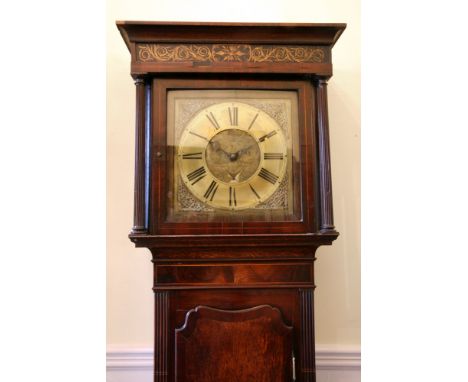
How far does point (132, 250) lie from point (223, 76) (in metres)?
0.70

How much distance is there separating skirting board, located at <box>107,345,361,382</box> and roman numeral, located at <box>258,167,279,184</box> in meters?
0.68

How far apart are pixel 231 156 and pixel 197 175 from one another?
107 mm

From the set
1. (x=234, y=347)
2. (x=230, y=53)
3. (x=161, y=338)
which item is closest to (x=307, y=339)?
(x=234, y=347)

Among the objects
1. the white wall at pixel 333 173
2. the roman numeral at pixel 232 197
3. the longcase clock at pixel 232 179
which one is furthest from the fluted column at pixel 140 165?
the white wall at pixel 333 173

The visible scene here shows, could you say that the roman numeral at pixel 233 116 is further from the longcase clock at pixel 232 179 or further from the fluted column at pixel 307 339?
the fluted column at pixel 307 339

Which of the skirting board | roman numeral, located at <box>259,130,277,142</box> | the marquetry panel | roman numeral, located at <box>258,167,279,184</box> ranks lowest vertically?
the skirting board

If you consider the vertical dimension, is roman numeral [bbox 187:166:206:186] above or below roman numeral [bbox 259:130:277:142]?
below

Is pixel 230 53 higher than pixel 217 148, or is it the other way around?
pixel 230 53

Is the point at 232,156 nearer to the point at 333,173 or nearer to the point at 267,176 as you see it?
the point at 267,176

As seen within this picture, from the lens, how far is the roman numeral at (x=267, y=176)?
1141 mm

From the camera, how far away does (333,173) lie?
149cm

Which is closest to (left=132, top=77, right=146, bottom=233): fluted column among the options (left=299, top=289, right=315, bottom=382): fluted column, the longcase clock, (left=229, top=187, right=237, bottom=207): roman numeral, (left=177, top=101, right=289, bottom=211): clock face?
the longcase clock

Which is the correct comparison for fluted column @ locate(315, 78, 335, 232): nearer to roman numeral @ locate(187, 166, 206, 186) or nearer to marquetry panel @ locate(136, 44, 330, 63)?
marquetry panel @ locate(136, 44, 330, 63)

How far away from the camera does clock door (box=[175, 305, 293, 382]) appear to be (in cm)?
107
